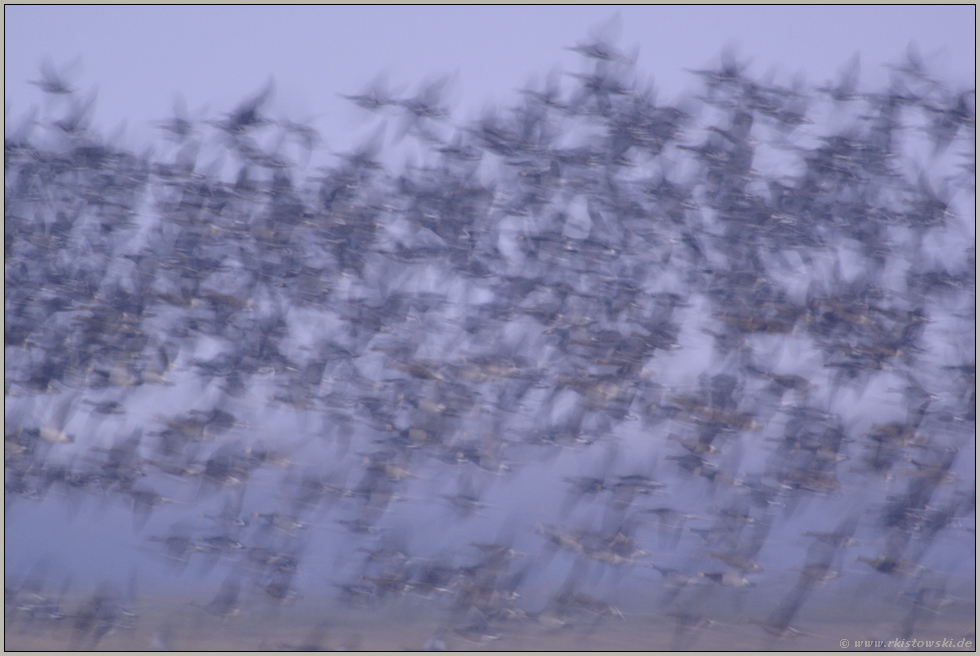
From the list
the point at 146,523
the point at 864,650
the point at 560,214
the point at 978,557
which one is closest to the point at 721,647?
the point at 864,650

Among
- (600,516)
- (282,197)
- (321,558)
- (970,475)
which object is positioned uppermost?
(282,197)

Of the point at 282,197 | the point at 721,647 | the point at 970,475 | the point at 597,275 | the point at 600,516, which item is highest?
the point at 282,197

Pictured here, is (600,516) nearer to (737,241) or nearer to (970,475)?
(737,241)

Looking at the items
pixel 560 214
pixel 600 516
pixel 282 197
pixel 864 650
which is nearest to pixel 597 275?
pixel 560 214

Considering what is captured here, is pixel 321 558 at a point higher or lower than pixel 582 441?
lower

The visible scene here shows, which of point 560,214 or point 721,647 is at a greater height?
point 560,214

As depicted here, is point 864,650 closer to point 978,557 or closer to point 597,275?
point 978,557
